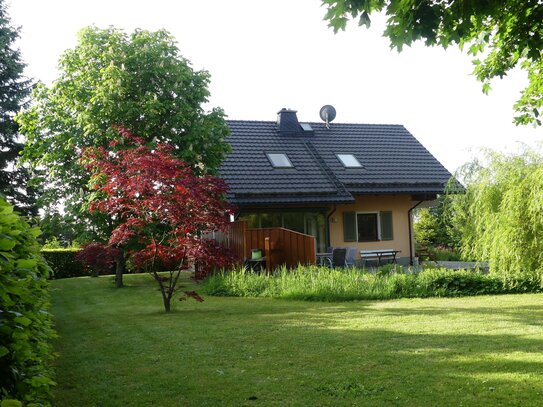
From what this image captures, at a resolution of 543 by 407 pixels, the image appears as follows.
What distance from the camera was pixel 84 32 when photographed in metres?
17.6

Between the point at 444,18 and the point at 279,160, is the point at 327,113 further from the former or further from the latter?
the point at 444,18

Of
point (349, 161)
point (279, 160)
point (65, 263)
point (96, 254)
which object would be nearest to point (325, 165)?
point (349, 161)

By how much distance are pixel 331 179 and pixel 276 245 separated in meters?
5.16

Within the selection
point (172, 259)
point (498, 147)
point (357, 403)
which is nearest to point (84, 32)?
point (172, 259)

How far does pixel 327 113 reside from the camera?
87.5 feet

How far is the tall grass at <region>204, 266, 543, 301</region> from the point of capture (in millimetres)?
12383

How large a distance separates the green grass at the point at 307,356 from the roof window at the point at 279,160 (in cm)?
1179

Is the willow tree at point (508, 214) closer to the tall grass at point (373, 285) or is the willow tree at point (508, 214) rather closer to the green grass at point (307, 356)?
the tall grass at point (373, 285)

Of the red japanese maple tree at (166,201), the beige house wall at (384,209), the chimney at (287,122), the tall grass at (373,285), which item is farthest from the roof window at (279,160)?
the red japanese maple tree at (166,201)

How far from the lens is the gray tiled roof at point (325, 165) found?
20.9 metres

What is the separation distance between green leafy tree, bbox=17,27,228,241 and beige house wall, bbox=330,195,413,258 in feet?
21.9

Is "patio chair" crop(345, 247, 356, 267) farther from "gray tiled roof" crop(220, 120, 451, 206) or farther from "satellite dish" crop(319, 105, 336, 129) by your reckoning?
"satellite dish" crop(319, 105, 336, 129)

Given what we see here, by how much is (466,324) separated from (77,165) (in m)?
12.2

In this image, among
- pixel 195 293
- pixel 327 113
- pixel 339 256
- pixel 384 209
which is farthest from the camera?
pixel 327 113
